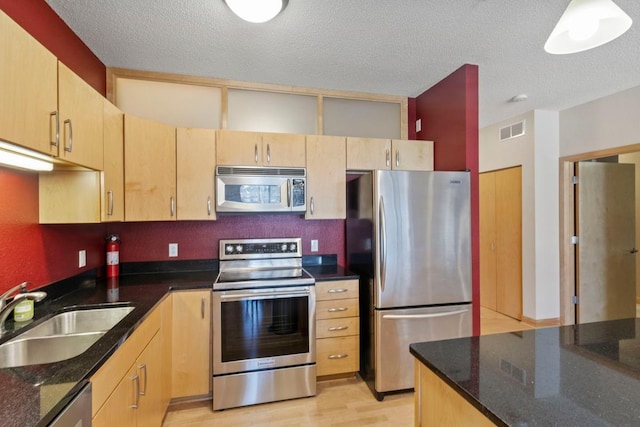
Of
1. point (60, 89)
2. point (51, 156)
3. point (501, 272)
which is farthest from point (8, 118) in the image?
point (501, 272)

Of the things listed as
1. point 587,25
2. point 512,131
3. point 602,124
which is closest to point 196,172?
point 587,25

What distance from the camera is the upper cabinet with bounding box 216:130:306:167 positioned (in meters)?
2.49

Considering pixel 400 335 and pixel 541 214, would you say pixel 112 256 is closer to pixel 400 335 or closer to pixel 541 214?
pixel 400 335

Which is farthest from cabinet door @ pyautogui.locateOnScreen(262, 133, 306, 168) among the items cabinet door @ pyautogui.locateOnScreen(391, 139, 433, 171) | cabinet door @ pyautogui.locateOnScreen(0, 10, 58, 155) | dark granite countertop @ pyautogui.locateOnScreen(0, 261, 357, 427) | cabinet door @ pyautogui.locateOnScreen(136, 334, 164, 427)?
cabinet door @ pyautogui.locateOnScreen(136, 334, 164, 427)

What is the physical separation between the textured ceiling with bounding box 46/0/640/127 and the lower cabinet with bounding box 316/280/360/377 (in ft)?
5.85

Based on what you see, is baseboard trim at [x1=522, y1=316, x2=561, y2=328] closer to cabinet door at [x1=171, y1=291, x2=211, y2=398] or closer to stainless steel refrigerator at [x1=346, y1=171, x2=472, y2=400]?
stainless steel refrigerator at [x1=346, y1=171, x2=472, y2=400]

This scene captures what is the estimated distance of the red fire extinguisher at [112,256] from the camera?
2436 millimetres

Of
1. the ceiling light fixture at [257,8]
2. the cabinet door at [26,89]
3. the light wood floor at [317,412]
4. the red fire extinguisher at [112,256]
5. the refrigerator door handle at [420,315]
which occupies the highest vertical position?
the ceiling light fixture at [257,8]

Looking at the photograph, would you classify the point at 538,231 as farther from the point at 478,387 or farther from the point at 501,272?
the point at 478,387

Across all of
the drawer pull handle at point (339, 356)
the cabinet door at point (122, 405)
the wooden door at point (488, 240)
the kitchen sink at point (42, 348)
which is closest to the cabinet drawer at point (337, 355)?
the drawer pull handle at point (339, 356)

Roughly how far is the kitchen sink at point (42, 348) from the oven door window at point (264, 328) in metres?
0.85

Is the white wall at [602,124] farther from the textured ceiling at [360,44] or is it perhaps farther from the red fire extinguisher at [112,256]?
the red fire extinguisher at [112,256]

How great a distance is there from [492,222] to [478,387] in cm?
395

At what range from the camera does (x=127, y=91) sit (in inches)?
103
